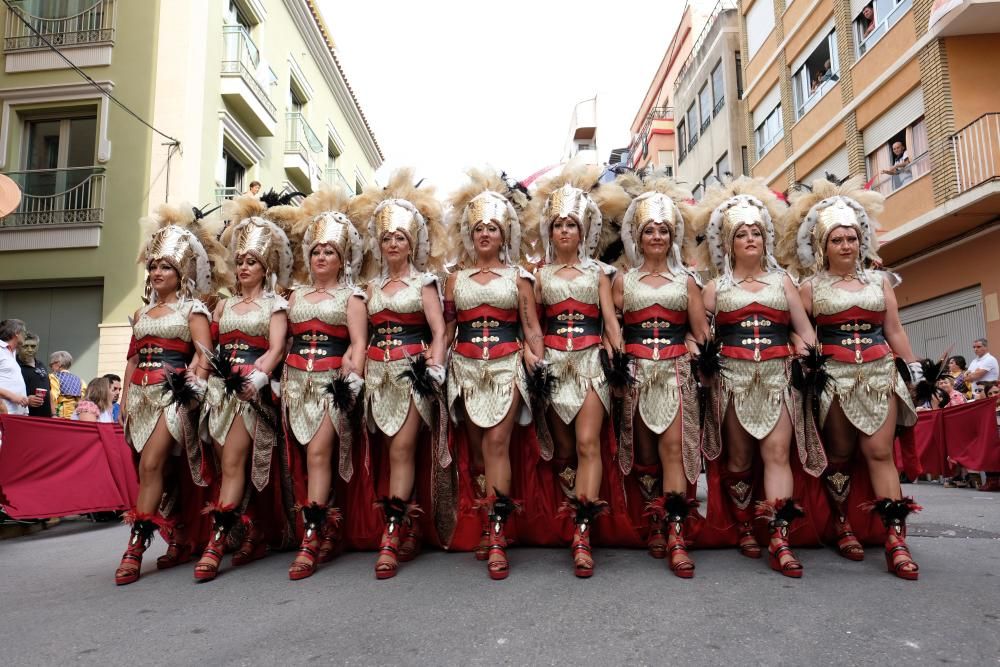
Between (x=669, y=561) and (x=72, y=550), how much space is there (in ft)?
15.4

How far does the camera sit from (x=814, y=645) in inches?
112

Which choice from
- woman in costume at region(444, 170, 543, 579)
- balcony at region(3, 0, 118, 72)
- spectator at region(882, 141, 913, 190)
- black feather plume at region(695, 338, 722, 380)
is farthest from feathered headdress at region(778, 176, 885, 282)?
balcony at region(3, 0, 118, 72)

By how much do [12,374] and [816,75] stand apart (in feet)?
63.1

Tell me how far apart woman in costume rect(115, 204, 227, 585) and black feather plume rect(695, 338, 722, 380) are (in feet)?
9.70

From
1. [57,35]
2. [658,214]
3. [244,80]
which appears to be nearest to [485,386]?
[658,214]

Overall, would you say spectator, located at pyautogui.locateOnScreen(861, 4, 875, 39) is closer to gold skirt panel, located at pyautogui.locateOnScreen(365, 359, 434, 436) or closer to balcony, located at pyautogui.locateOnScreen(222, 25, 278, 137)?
balcony, located at pyautogui.locateOnScreen(222, 25, 278, 137)

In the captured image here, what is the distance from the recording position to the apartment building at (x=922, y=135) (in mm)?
13250

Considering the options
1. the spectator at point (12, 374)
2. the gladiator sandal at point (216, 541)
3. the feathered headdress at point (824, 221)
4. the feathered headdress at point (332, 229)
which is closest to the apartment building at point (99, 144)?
the spectator at point (12, 374)

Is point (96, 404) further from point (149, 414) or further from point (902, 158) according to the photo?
point (902, 158)

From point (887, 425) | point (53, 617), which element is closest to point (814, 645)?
point (887, 425)

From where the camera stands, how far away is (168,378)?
14.7 ft

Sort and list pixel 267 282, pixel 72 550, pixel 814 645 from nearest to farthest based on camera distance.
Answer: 1. pixel 814 645
2. pixel 267 282
3. pixel 72 550

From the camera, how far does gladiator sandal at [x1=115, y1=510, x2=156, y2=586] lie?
4312 millimetres

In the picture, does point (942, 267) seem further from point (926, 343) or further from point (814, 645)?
point (814, 645)
